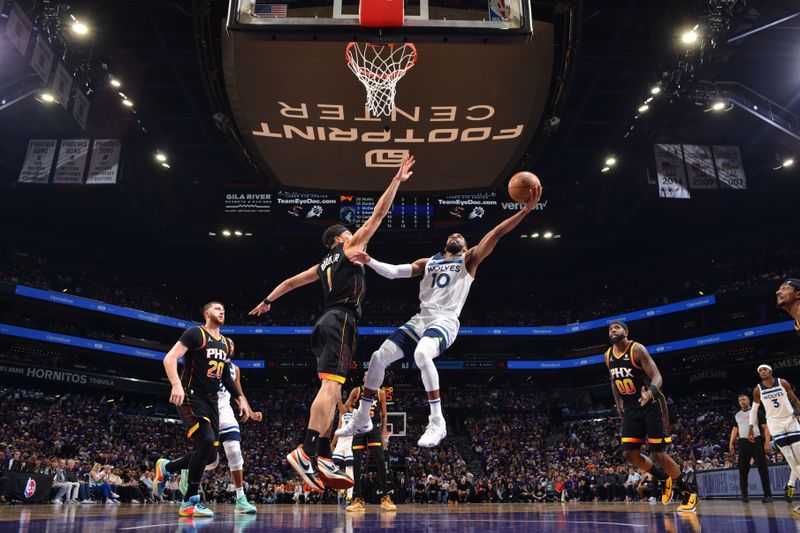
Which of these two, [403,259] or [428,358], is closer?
[428,358]

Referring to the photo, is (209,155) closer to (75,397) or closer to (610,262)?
(75,397)

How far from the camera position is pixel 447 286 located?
6.16 metres

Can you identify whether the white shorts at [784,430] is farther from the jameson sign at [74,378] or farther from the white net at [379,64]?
the jameson sign at [74,378]

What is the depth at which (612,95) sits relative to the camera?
2217 cm

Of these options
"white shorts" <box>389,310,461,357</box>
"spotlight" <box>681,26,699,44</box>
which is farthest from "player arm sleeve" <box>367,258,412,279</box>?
"spotlight" <box>681,26,699,44</box>

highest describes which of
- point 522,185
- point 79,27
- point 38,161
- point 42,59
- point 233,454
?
point 79,27

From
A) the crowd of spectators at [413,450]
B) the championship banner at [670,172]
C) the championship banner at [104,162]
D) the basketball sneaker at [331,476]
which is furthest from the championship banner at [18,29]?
the championship banner at [670,172]

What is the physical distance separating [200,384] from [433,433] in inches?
109

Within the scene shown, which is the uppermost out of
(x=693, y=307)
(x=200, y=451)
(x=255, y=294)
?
(x=255, y=294)

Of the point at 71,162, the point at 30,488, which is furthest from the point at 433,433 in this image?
the point at 71,162

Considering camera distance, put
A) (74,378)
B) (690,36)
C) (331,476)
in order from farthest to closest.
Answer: (74,378), (690,36), (331,476)

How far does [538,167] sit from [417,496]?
1551cm

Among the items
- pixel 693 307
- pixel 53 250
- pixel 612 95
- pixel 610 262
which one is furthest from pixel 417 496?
pixel 53 250

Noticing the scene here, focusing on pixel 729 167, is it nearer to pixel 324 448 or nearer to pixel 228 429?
pixel 228 429
